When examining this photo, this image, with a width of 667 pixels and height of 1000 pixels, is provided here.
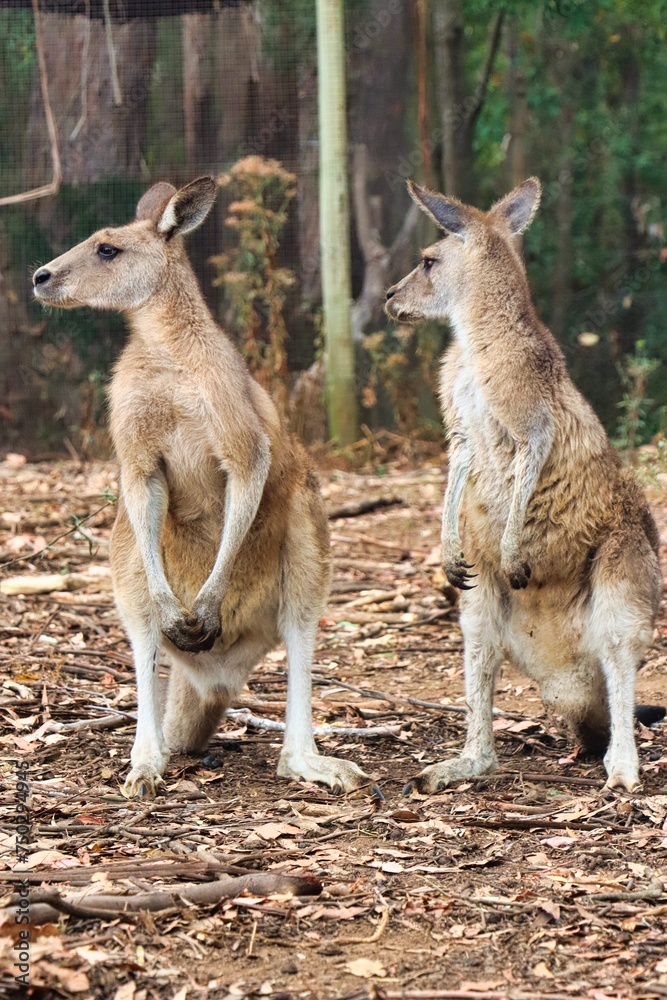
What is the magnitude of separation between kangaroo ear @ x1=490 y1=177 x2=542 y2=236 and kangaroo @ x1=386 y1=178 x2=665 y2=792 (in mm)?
175

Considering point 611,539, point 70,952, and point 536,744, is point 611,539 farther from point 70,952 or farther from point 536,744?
point 70,952

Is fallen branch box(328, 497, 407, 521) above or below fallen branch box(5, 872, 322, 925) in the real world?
below

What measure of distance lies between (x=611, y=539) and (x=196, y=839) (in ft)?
4.96

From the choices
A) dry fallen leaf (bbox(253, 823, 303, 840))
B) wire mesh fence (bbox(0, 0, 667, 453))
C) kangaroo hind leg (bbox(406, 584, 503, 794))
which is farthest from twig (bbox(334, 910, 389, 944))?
wire mesh fence (bbox(0, 0, 667, 453))

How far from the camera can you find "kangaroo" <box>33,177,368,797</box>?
3.79 m

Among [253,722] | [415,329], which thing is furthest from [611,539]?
[415,329]

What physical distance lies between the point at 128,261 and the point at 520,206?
1.32 metres

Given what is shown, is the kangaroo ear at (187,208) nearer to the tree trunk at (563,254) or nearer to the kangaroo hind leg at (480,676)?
the kangaroo hind leg at (480,676)

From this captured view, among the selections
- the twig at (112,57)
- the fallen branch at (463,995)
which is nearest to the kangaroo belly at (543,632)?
the fallen branch at (463,995)

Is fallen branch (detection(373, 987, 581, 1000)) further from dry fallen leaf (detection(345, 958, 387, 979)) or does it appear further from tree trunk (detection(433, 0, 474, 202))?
tree trunk (detection(433, 0, 474, 202))

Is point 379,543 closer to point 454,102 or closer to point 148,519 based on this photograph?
point 148,519

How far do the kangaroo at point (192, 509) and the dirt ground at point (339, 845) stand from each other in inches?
9.7

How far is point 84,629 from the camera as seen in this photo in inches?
216

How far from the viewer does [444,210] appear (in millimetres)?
4055
